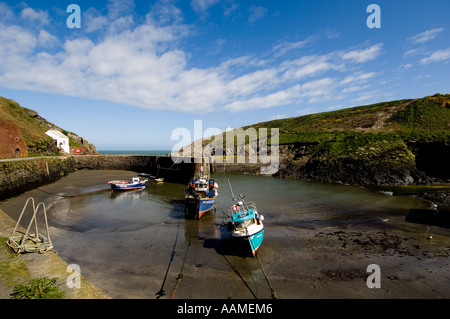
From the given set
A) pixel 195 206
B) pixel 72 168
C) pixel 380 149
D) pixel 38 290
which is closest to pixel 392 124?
pixel 380 149

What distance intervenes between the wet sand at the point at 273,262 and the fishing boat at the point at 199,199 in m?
2.15

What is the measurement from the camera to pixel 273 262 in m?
12.6

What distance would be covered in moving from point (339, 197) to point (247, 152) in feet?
122

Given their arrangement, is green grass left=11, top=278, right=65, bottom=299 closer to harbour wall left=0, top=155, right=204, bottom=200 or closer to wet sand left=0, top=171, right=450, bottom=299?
wet sand left=0, top=171, right=450, bottom=299

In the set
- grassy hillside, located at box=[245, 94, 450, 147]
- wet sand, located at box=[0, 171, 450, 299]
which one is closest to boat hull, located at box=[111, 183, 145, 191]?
wet sand, located at box=[0, 171, 450, 299]

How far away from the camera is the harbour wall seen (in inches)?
1147

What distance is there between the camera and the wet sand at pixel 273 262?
392 inches

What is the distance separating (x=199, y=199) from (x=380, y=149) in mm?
36516

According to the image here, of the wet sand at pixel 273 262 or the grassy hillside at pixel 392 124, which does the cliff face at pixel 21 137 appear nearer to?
the wet sand at pixel 273 262

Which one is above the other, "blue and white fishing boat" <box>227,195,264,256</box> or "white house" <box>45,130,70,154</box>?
"white house" <box>45,130,70,154</box>

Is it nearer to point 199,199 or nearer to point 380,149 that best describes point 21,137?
Result: point 199,199

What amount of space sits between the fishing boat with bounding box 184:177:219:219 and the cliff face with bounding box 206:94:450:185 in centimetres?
2727
